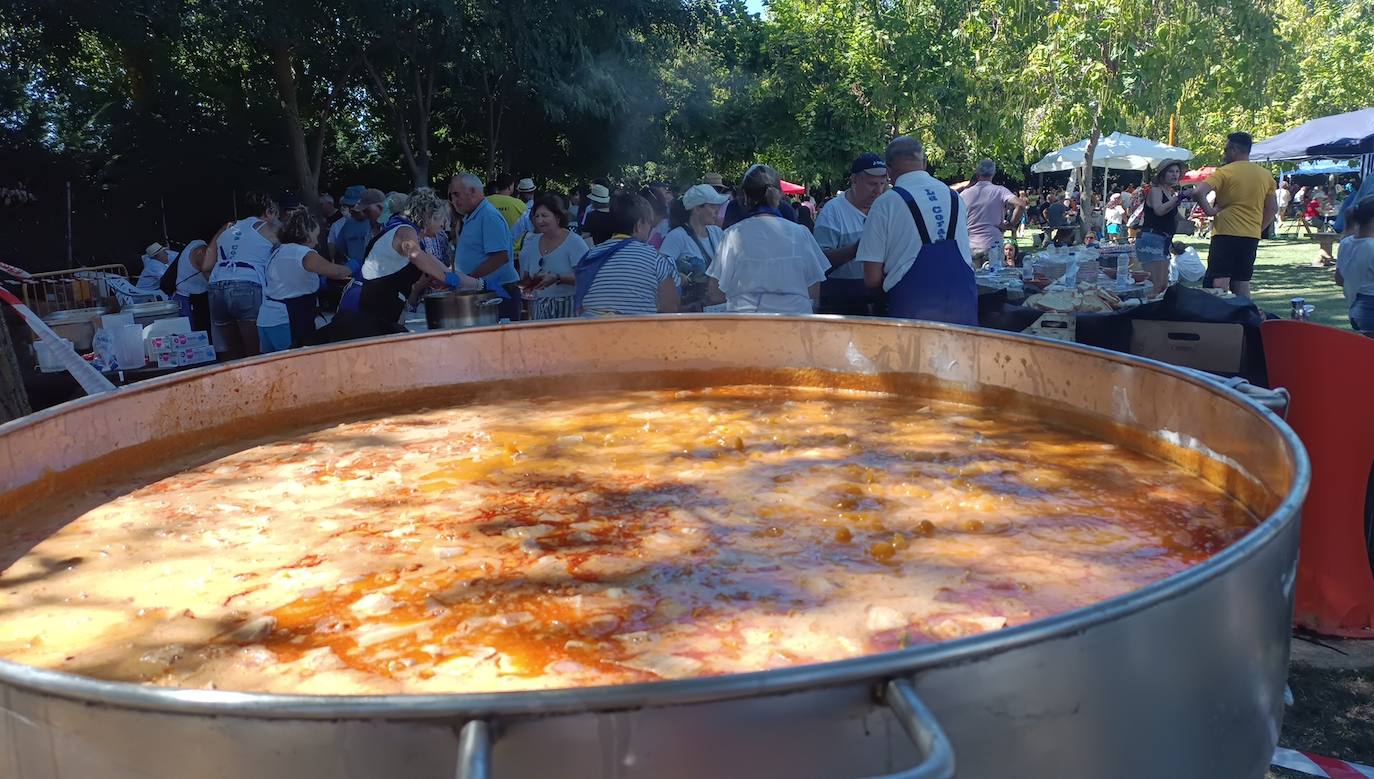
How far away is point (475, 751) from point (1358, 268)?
7.96 m

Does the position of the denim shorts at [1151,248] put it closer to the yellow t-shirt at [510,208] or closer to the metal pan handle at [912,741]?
the yellow t-shirt at [510,208]

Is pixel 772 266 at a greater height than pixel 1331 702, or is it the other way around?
pixel 772 266

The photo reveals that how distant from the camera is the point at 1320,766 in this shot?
2912 mm

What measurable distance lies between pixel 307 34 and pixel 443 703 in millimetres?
15269

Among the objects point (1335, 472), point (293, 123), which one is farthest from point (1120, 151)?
point (1335, 472)

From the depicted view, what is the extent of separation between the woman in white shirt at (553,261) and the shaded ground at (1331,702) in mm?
4881

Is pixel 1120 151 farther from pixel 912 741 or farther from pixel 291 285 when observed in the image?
pixel 912 741

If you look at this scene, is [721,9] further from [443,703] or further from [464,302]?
[443,703]

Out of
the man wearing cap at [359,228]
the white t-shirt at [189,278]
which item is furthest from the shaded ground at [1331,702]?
the man wearing cap at [359,228]

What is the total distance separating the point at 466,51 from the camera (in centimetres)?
1499

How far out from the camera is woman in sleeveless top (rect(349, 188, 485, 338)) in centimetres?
621

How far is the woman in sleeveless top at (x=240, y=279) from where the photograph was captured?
286 inches

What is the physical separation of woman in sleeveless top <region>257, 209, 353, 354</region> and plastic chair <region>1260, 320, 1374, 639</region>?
19.3 ft

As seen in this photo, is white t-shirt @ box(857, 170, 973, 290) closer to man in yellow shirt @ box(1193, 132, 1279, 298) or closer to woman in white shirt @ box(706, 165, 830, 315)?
woman in white shirt @ box(706, 165, 830, 315)
